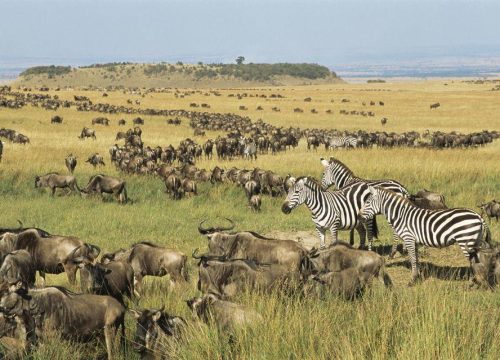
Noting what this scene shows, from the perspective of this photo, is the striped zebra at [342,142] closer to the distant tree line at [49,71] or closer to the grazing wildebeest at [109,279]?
the grazing wildebeest at [109,279]

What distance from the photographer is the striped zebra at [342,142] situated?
117ft

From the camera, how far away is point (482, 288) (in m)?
9.26

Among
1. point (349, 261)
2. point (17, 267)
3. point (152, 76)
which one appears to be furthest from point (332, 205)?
point (152, 76)

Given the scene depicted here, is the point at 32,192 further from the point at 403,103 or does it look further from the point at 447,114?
the point at 403,103

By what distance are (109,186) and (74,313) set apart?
39.3 feet

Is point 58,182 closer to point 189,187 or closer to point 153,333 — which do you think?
point 189,187

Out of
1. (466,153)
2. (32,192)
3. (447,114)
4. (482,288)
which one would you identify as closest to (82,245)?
(482,288)

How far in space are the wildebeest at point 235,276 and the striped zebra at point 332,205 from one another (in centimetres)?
467

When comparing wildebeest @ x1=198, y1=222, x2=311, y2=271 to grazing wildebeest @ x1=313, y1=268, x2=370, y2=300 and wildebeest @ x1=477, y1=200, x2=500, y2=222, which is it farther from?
wildebeest @ x1=477, y1=200, x2=500, y2=222

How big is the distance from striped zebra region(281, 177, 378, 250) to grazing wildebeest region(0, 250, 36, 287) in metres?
5.87

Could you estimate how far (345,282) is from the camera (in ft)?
26.1

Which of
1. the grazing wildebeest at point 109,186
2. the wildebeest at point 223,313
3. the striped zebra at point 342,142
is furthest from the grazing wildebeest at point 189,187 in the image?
the striped zebra at point 342,142

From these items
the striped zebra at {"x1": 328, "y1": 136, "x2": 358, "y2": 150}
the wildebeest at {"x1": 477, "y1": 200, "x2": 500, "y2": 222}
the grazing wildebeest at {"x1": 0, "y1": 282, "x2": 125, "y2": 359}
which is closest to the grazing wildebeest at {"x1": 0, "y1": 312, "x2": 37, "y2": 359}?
the grazing wildebeest at {"x1": 0, "y1": 282, "x2": 125, "y2": 359}

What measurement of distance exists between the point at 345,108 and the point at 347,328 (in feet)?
219
